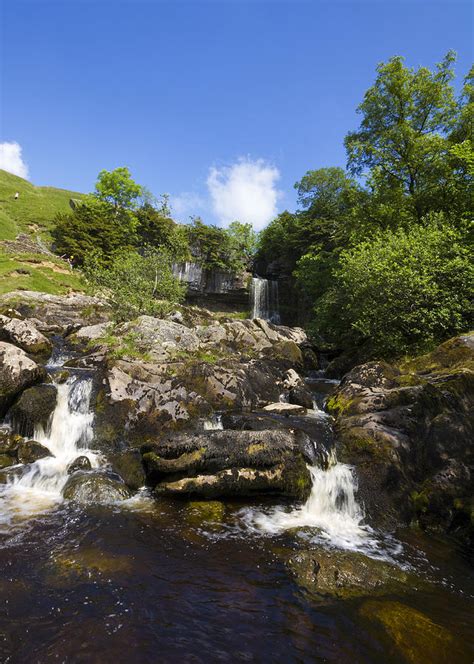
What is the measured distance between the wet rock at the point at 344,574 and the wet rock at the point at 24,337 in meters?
19.7

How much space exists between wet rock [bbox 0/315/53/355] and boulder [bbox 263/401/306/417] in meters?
14.8

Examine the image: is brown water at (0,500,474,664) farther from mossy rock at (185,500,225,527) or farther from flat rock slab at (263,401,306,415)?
flat rock slab at (263,401,306,415)

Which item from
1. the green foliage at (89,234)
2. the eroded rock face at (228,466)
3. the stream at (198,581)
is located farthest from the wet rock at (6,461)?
the green foliage at (89,234)

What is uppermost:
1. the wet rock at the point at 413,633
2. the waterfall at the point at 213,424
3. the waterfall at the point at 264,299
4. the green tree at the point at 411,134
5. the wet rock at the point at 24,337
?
the green tree at the point at 411,134

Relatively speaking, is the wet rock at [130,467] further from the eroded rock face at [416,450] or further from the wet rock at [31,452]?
the eroded rock face at [416,450]

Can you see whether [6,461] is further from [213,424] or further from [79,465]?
[213,424]

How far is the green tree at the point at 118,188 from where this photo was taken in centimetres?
6435

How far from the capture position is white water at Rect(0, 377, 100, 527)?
361 inches

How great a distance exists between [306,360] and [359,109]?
22.9 metres

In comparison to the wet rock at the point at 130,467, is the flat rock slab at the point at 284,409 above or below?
above

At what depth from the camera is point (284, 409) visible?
15.8m

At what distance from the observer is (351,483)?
1009 centimetres

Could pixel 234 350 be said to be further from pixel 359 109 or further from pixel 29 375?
pixel 359 109

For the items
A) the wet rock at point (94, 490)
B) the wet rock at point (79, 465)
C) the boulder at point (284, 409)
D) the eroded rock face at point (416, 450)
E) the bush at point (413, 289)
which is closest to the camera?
the eroded rock face at point (416, 450)
